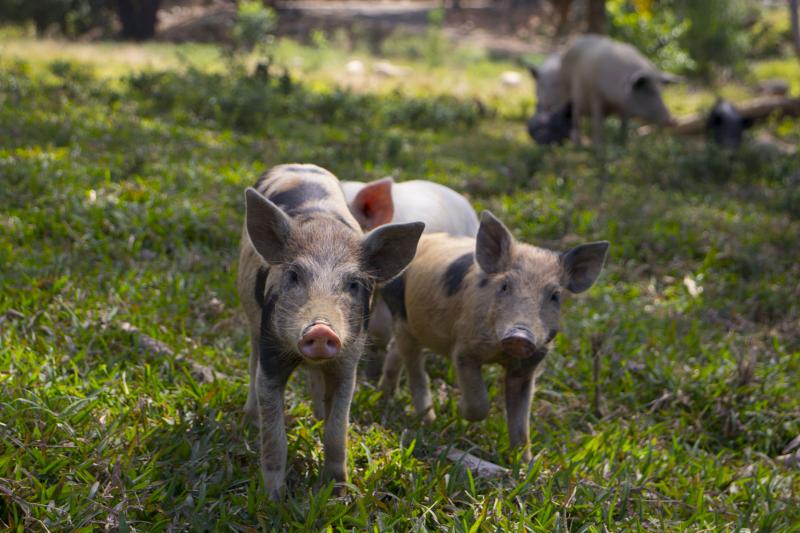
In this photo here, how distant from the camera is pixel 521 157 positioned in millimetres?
9305

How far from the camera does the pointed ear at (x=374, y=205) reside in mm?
4105

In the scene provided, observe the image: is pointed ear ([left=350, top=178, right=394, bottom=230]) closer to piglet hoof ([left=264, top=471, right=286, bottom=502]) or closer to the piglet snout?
the piglet snout

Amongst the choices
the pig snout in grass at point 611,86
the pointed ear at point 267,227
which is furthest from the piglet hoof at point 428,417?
the pig snout in grass at point 611,86

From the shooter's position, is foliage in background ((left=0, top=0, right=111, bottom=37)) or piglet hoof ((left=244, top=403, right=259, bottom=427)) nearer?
piglet hoof ((left=244, top=403, right=259, bottom=427))

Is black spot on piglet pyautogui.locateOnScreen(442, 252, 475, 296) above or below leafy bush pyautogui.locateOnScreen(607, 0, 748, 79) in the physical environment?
above

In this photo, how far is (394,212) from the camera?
15.0 ft

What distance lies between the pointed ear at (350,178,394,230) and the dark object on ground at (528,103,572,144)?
6.99m

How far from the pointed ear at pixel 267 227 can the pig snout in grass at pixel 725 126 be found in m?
8.62

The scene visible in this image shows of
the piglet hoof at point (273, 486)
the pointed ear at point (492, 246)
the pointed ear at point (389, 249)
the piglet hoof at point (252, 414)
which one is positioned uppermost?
the pointed ear at point (389, 249)

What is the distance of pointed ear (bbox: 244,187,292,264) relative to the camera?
3.04 meters

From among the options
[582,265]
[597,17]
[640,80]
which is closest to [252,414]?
[582,265]

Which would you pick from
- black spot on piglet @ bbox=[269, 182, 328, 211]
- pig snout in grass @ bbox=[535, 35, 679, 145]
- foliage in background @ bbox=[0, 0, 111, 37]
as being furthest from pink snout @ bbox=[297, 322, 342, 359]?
foliage in background @ bbox=[0, 0, 111, 37]

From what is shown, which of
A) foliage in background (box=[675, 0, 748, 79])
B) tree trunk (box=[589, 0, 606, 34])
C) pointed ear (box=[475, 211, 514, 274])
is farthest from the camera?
foliage in background (box=[675, 0, 748, 79])

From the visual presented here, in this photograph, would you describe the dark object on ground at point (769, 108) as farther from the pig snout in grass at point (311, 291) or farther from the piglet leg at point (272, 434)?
the piglet leg at point (272, 434)
